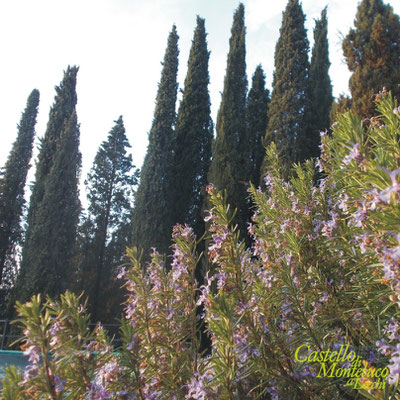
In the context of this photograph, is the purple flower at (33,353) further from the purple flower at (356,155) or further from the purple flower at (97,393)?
the purple flower at (356,155)

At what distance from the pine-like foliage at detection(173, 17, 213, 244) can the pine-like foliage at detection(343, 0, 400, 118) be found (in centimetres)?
829

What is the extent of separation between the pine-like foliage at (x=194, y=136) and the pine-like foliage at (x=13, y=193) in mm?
12061

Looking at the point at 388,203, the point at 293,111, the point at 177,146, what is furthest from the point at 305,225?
the point at 177,146

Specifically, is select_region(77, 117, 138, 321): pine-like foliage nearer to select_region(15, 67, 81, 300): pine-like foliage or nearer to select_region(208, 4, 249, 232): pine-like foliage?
select_region(15, 67, 81, 300): pine-like foliage

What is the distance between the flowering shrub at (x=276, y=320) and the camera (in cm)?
111

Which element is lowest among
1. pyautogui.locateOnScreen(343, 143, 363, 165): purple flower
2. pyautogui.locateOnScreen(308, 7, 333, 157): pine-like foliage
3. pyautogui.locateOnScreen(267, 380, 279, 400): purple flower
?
pyautogui.locateOnScreen(267, 380, 279, 400): purple flower

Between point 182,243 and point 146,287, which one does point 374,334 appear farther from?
point 146,287

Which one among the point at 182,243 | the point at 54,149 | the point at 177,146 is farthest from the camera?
the point at 54,149

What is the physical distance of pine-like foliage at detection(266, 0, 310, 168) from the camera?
12570 millimetres

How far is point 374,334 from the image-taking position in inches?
53.4

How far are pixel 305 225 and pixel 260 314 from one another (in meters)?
0.59

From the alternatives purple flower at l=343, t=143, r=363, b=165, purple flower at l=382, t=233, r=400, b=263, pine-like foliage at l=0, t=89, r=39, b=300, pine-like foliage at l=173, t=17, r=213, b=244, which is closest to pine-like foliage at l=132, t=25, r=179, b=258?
pine-like foliage at l=173, t=17, r=213, b=244

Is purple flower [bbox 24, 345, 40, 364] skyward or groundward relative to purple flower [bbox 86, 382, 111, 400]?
skyward

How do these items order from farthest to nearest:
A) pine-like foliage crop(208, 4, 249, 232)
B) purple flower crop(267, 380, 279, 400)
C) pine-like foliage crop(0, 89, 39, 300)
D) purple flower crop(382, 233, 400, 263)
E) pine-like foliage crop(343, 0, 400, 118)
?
pine-like foliage crop(0, 89, 39, 300) → pine-like foliage crop(208, 4, 249, 232) → pine-like foliage crop(343, 0, 400, 118) → purple flower crop(267, 380, 279, 400) → purple flower crop(382, 233, 400, 263)
